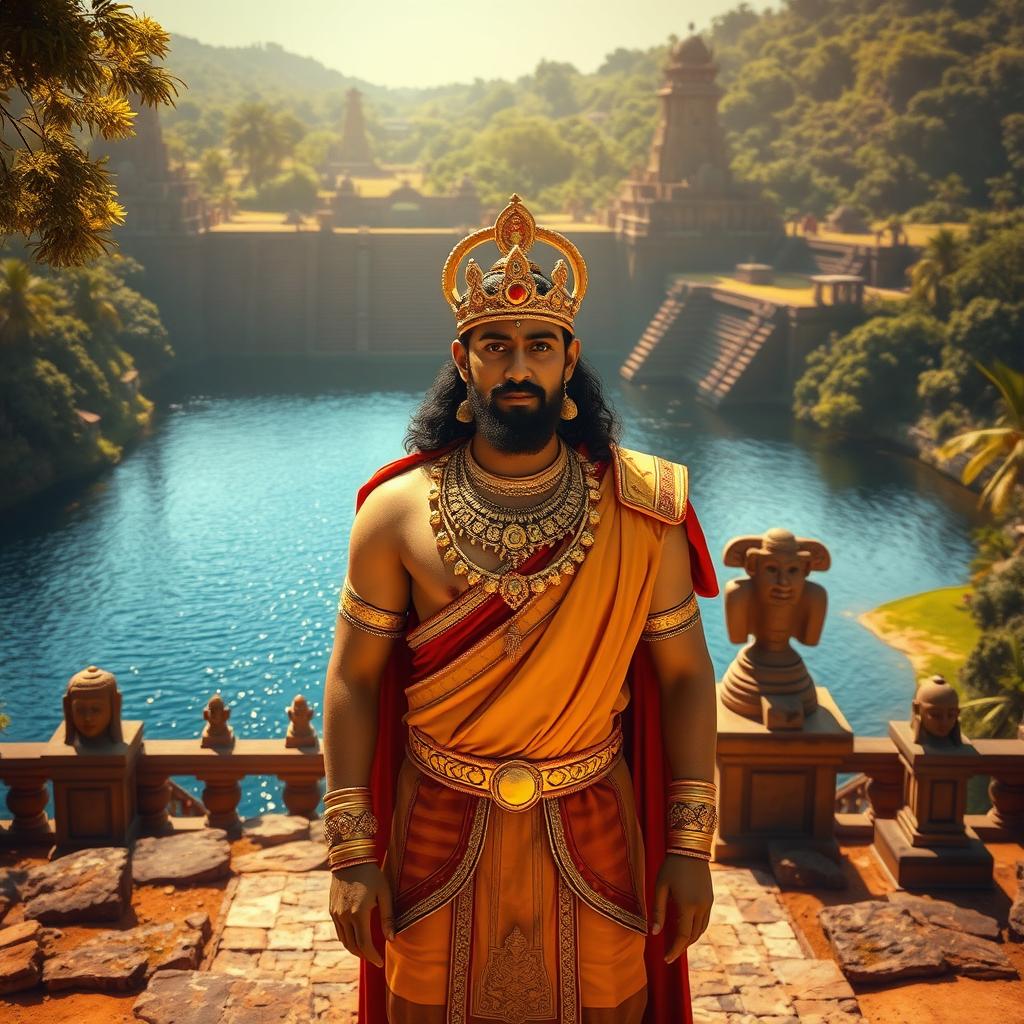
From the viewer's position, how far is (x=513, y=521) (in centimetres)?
480

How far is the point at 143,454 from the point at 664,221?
74.8 ft

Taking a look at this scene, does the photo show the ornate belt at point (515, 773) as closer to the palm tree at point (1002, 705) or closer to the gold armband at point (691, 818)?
the gold armband at point (691, 818)

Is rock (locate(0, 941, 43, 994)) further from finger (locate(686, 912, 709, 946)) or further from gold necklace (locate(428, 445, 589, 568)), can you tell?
finger (locate(686, 912, 709, 946))

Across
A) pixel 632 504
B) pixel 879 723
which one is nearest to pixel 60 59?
pixel 632 504

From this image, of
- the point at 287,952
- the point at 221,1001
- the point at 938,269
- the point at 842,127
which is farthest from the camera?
the point at 842,127

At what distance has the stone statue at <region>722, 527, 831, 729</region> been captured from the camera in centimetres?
781

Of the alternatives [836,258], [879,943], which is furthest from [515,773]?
[836,258]

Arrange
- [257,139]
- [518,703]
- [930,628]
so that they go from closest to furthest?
[518,703] < [930,628] < [257,139]

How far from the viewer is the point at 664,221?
4884 cm

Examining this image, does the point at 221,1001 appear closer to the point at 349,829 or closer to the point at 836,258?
the point at 349,829

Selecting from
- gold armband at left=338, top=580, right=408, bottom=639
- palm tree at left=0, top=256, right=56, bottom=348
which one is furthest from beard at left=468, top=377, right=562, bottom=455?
palm tree at left=0, top=256, right=56, bottom=348

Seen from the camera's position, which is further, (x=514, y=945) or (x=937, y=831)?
(x=937, y=831)

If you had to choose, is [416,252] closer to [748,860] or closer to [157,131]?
[157,131]

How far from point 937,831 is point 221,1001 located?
409 cm
